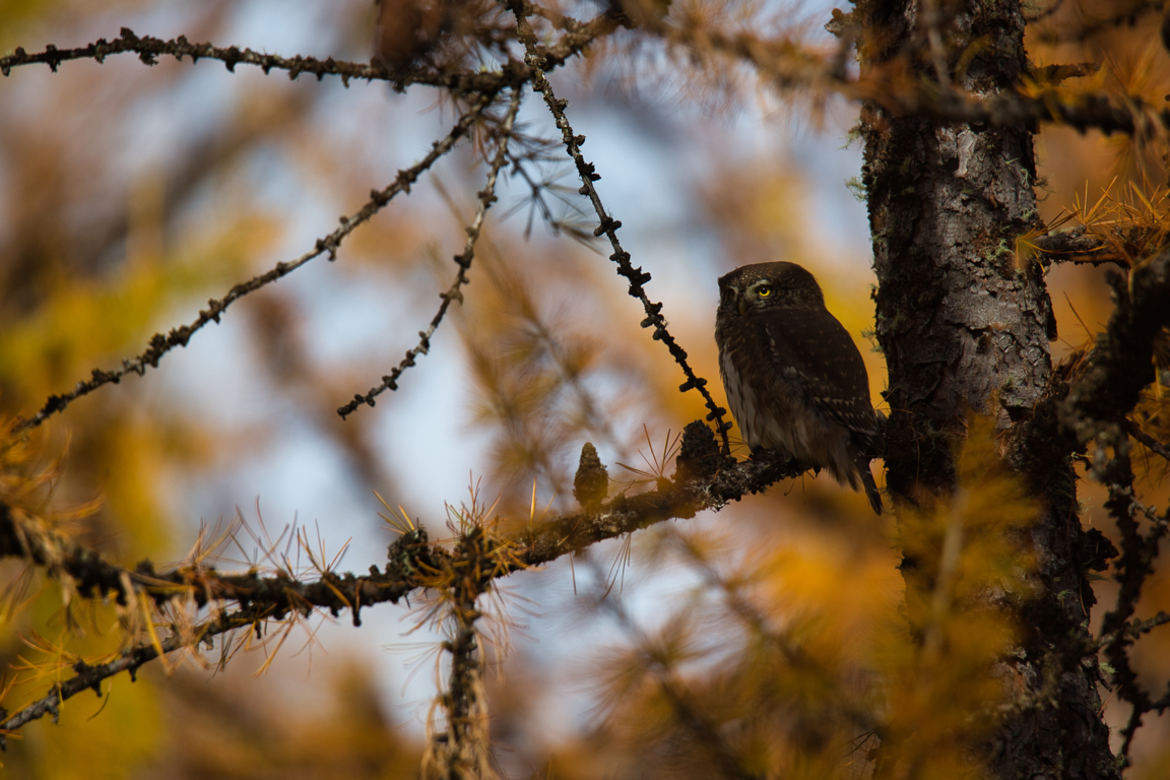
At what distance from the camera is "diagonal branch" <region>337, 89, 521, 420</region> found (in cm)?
199

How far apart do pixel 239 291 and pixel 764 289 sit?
2361mm

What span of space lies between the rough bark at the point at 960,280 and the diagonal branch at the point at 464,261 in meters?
0.90

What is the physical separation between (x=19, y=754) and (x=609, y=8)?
4.70m

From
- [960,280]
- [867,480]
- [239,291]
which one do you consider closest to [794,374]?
[867,480]

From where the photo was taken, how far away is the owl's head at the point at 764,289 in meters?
3.73

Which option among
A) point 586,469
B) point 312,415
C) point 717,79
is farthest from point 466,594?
point 312,415

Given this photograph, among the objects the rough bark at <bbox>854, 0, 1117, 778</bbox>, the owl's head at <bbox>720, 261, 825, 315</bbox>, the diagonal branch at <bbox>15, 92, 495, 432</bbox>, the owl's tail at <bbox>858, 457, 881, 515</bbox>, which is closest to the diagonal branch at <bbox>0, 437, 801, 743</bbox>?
the diagonal branch at <bbox>15, 92, 495, 432</bbox>

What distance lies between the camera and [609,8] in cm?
201

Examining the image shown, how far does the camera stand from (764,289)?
12.3ft

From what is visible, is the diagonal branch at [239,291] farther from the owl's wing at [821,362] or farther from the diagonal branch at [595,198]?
the owl's wing at [821,362]

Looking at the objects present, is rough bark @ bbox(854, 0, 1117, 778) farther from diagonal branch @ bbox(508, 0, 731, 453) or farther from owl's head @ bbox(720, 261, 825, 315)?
owl's head @ bbox(720, 261, 825, 315)

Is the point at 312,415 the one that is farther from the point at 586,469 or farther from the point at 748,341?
the point at 586,469

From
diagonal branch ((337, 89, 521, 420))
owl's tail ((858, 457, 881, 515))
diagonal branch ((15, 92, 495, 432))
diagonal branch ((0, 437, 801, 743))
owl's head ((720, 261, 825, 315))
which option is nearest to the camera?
diagonal branch ((0, 437, 801, 743))

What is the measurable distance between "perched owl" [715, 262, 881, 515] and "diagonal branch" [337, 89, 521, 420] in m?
1.37
